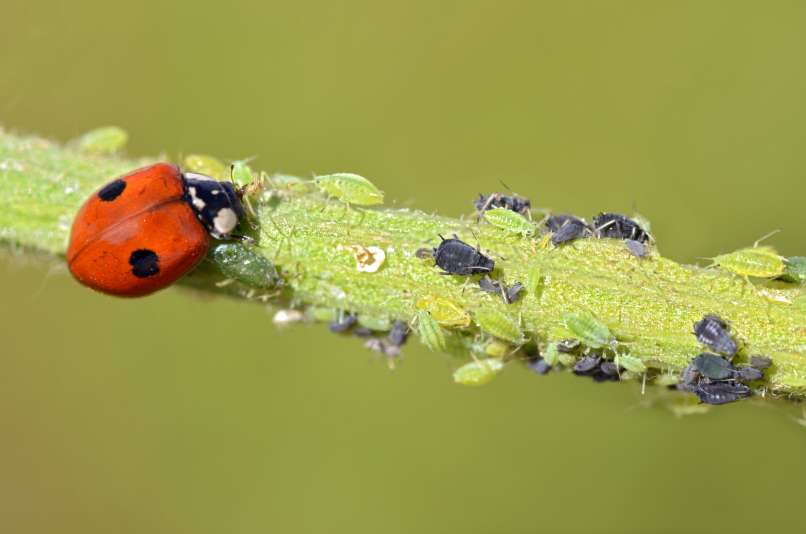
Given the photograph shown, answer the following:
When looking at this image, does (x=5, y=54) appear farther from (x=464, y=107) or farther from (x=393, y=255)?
(x=393, y=255)

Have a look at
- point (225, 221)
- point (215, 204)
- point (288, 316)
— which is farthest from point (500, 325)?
point (215, 204)

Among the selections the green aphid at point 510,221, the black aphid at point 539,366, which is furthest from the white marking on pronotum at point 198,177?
the black aphid at point 539,366

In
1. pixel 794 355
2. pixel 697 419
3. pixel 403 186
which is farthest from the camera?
pixel 403 186

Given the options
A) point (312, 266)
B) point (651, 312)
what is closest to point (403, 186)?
point (312, 266)

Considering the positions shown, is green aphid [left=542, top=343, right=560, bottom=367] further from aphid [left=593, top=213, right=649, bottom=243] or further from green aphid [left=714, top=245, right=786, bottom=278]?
green aphid [left=714, top=245, right=786, bottom=278]

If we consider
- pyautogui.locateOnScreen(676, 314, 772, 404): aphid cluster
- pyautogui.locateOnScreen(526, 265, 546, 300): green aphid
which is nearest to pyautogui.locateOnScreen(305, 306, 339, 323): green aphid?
pyautogui.locateOnScreen(526, 265, 546, 300): green aphid
